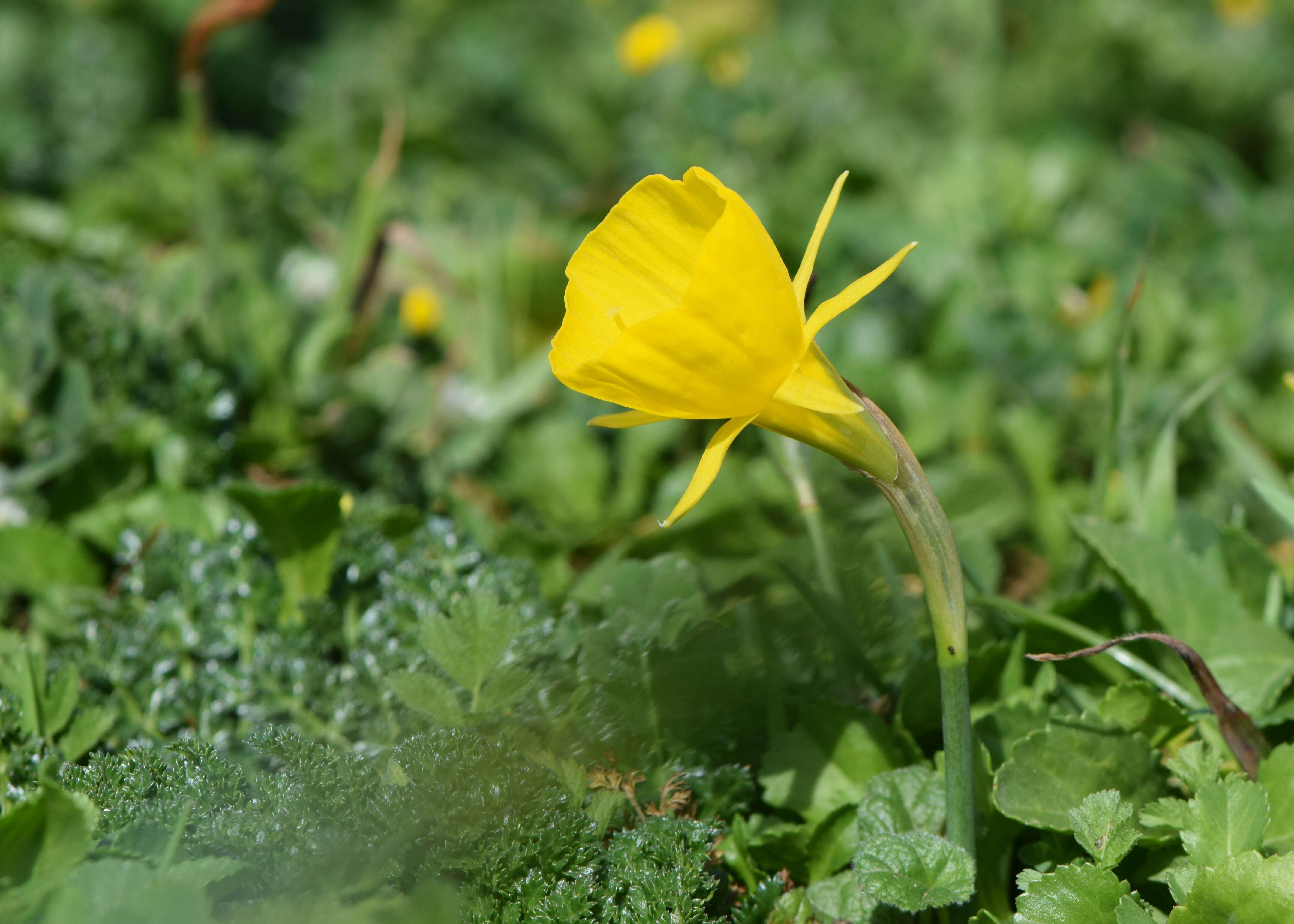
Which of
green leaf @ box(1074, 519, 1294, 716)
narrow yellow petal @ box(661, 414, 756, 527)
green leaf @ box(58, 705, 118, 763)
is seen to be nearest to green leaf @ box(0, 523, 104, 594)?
green leaf @ box(58, 705, 118, 763)

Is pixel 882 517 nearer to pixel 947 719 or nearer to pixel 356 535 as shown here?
pixel 947 719

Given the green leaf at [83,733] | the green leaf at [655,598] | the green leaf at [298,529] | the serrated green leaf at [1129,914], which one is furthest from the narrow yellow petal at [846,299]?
the green leaf at [83,733]

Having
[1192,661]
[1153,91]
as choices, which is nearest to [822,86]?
[1153,91]

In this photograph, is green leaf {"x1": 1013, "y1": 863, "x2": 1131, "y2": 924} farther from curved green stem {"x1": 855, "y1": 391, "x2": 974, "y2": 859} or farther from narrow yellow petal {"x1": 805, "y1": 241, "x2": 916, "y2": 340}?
narrow yellow petal {"x1": 805, "y1": 241, "x2": 916, "y2": 340}

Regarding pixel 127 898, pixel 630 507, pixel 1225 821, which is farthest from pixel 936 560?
pixel 630 507

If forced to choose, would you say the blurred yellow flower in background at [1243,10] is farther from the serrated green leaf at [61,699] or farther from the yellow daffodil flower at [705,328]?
the serrated green leaf at [61,699]

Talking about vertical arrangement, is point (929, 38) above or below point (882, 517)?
above

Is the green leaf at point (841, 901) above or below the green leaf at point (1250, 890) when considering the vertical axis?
below
